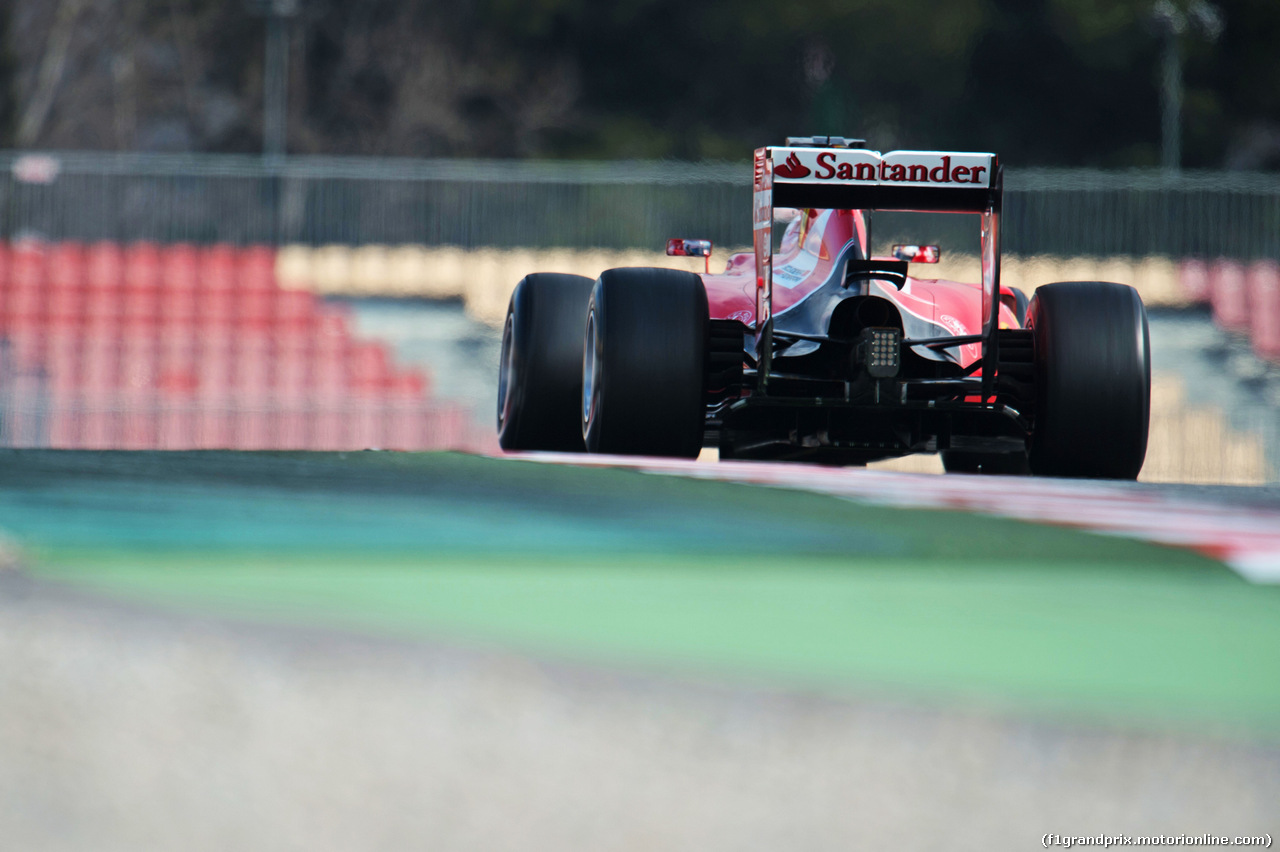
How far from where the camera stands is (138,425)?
1502 cm

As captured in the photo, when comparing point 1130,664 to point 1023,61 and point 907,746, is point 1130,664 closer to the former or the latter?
point 907,746

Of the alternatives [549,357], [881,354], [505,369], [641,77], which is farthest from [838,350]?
[641,77]

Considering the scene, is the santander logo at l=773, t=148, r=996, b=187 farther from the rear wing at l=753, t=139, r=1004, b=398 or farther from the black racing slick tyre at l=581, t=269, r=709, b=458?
the black racing slick tyre at l=581, t=269, r=709, b=458

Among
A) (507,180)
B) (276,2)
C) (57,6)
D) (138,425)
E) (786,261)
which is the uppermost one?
(57,6)

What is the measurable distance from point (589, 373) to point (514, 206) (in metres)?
13.4

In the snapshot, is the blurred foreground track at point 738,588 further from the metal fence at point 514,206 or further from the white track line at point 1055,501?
the metal fence at point 514,206

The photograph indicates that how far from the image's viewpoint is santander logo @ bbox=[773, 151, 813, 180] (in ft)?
18.1

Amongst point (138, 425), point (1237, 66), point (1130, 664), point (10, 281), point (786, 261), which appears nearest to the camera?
point (1130, 664)

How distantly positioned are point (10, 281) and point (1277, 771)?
17.2 metres

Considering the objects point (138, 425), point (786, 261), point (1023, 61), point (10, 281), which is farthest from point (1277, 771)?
point (1023, 61)

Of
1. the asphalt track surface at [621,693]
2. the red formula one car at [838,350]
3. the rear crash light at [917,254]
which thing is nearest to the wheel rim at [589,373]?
the red formula one car at [838,350]

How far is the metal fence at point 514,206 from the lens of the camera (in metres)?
18.4

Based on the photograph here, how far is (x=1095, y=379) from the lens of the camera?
570cm

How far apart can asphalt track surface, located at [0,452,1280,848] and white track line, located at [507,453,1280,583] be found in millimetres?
409
